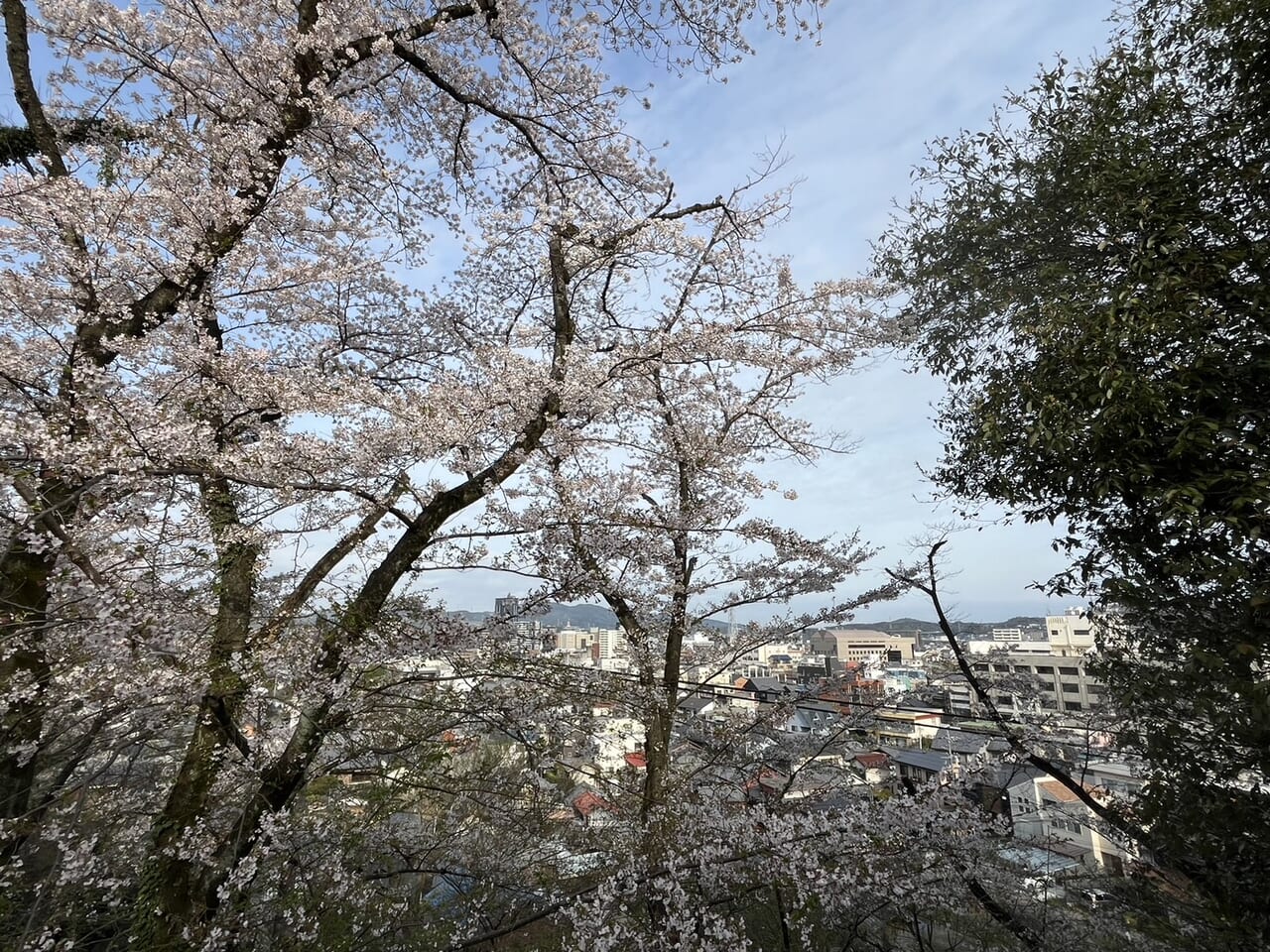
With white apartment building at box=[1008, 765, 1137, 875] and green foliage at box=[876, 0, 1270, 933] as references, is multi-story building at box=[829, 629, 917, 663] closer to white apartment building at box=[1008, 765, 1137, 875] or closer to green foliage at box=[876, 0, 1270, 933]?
white apartment building at box=[1008, 765, 1137, 875]

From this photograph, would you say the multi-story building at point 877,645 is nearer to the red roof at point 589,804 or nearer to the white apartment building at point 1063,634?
the white apartment building at point 1063,634

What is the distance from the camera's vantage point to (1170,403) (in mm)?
2725

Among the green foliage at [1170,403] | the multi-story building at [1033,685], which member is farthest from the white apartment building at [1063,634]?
the green foliage at [1170,403]

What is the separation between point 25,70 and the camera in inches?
140

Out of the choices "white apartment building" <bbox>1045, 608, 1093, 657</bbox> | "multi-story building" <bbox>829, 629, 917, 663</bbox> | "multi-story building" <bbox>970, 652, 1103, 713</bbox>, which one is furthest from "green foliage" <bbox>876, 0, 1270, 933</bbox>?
"multi-story building" <bbox>829, 629, 917, 663</bbox>

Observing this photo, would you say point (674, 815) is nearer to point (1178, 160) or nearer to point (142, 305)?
point (142, 305)

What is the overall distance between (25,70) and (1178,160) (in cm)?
740

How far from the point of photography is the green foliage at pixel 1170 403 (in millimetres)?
2477

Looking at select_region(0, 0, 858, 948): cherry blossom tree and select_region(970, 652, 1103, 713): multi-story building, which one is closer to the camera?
select_region(0, 0, 858, 948): cherry blossom tree

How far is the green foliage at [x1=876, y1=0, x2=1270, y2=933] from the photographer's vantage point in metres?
2.48

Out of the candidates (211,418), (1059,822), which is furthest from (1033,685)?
(211,418)

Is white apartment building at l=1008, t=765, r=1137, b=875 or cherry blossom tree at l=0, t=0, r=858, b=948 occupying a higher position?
cherry blossom tree at l=0, t=0, r=858, b=948

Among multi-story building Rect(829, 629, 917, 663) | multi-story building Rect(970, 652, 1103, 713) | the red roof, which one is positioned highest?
multi-story building Rect(829, 629, 917, 663)

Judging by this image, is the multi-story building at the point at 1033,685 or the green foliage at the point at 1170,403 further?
the multi-story building at the point at 1033,685
